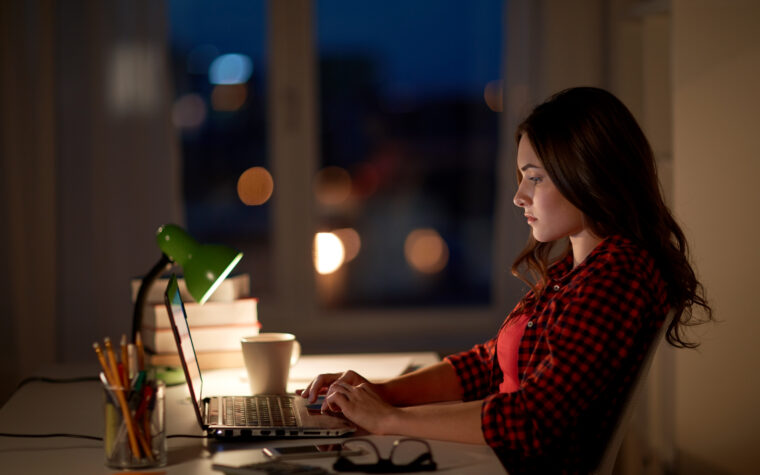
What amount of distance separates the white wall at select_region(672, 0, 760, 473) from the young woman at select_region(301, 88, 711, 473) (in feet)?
3.85

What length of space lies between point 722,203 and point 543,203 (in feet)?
4.32

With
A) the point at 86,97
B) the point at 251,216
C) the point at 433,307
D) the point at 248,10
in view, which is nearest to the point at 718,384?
the point at 433,307

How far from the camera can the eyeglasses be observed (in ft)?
3.80

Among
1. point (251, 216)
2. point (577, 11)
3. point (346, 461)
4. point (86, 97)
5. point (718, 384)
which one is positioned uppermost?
point (577, 11)

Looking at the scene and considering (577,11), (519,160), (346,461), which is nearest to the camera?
(346,461)

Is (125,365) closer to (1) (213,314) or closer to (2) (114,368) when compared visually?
(2) (114,368)

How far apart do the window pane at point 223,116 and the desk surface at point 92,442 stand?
55.1 inches

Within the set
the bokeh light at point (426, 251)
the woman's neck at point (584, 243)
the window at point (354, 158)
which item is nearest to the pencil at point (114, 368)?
the woman's neck at point (584, 243)

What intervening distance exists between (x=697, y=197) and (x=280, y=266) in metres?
1.51

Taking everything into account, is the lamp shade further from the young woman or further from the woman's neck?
the woman's neck

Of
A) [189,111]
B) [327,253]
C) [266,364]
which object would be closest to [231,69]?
[189,111]

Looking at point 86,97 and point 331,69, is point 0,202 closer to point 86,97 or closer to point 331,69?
point 86,97

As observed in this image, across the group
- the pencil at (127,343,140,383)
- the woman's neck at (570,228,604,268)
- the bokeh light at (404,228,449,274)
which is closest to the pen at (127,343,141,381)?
the pencil at (127,343,140,383)

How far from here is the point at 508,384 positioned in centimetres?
151
